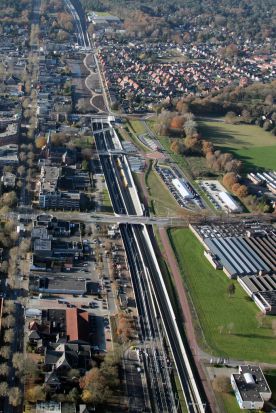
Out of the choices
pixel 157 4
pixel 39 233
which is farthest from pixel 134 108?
pixel 157 4

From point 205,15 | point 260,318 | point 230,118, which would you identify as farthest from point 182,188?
point 205,15

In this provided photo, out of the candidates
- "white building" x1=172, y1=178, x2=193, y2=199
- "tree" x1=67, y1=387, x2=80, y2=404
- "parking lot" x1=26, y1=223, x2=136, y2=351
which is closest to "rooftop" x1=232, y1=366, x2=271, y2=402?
"parking lot" x1=26, y1=223, x2=136, y2=351

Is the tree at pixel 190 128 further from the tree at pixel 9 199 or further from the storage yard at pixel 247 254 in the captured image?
the tree at pixel 9 199

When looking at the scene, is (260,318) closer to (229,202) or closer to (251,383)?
(251,383)

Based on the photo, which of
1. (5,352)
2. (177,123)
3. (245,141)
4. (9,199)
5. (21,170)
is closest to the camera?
(5,352)

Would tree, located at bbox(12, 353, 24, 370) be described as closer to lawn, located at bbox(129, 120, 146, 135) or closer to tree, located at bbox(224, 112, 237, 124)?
lawn, located at bbox(129, 120, 146, 135)

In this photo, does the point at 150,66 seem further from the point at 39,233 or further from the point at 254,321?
the point at 254,321

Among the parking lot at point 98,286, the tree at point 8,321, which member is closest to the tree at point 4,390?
the tree at point 8,321
